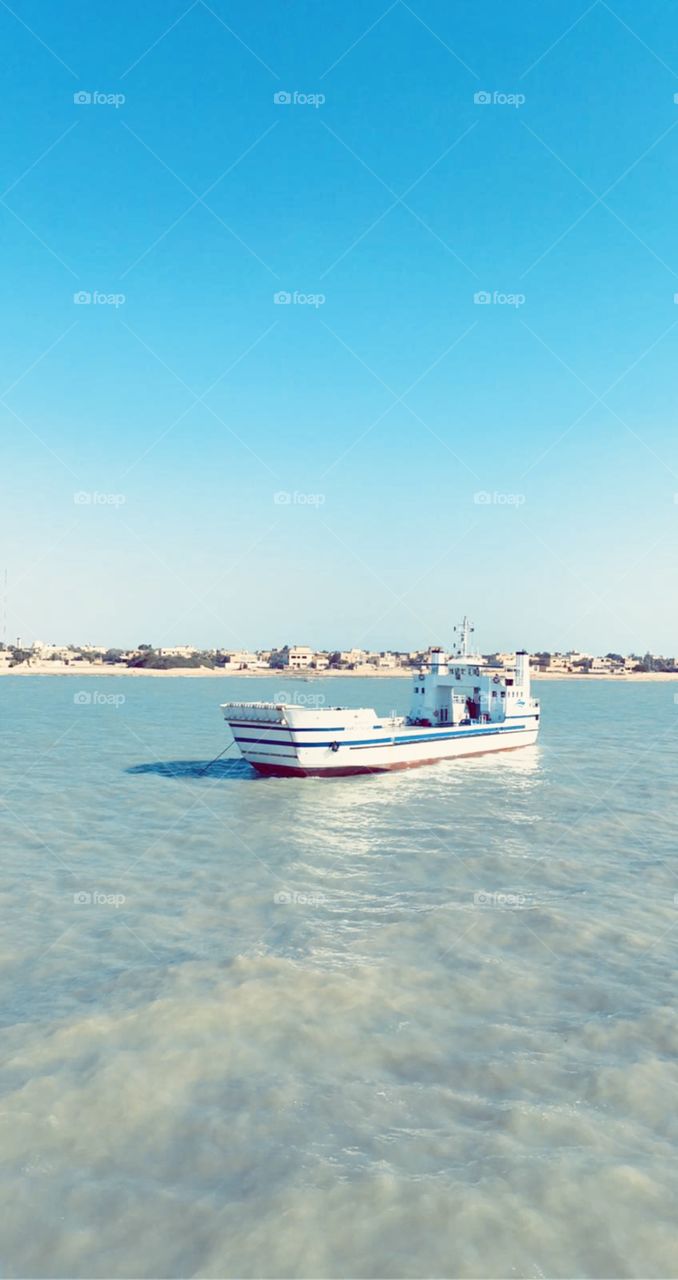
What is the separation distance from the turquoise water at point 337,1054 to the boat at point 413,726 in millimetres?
11605

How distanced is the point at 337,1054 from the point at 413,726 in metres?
37.0

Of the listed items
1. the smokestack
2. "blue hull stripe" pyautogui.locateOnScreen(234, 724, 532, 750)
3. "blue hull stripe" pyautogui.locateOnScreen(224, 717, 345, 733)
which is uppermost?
the smokestack

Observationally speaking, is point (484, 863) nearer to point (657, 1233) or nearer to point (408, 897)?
point (408, 897)

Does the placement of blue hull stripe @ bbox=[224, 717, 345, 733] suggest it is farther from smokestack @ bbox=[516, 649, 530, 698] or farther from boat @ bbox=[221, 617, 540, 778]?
smokestack @ bbox=[516, 649, 530, 698]

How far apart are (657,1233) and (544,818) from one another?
20.9 metres

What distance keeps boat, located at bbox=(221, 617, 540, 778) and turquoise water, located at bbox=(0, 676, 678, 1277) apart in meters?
11.6

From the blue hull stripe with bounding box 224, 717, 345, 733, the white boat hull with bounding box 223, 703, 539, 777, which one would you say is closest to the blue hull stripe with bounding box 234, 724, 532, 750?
the white boat hull with bounding box 223, 703, 539, 777

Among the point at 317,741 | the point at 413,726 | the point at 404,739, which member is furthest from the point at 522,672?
the point at 317,741

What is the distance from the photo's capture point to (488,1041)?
37.0 feet

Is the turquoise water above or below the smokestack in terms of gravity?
below

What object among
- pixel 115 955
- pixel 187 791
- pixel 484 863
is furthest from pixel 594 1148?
pixel 187 791

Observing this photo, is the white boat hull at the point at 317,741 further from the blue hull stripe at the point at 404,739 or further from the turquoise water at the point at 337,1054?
the turquoise water at the point at 337,1054

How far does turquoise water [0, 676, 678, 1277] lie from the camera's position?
7586mm

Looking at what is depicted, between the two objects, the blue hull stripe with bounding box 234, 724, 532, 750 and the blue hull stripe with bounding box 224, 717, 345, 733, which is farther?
the blue hull stripe with bounding box 234, 724, 532, 750
